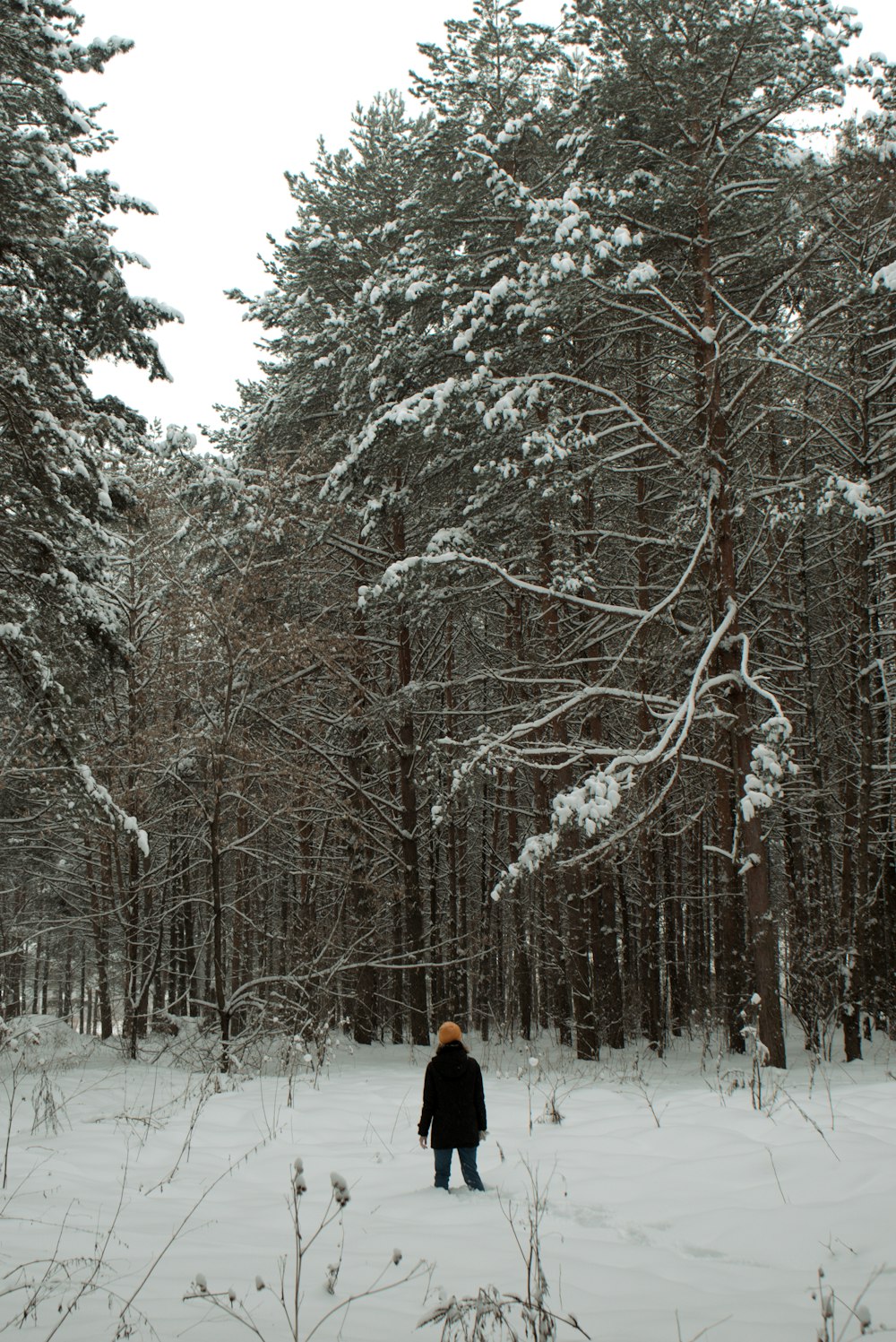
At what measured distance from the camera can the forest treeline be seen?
9867 mm

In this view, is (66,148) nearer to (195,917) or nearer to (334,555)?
(334,555)

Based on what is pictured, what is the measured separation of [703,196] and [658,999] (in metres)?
13.6

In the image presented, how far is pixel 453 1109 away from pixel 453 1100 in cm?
7

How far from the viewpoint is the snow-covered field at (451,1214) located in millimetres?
3512

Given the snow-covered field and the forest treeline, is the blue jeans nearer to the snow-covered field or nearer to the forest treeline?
the snow-covered field

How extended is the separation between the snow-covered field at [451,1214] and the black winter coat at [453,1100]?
41 cm

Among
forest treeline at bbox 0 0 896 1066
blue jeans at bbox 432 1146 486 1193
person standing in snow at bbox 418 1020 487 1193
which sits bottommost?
blue jeans at bbox 432 1146 486 1193

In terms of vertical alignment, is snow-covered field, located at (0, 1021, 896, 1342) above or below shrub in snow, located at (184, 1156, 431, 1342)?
below

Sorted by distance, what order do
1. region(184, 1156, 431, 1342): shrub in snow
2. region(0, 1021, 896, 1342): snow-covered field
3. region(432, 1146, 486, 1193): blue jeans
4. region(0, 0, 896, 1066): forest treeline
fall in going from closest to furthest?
region(184, 1156, 431, 1342): shrub in snow < region(0, 1021, 896, 1342): snow-covered field < region(432, 1146, 486, 1193): blue jeans < region(0, 0, 896, 1066): forest treeline

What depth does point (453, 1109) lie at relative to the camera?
5.91 m

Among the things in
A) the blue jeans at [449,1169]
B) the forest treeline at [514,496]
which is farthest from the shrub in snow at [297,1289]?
the forest treeline at [514,496]

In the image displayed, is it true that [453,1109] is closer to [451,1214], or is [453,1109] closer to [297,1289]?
[451,1214]

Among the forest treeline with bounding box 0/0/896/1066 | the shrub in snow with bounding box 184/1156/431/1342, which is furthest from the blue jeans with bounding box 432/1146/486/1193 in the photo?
the forest treeline with bounding box 0/0/896/1066

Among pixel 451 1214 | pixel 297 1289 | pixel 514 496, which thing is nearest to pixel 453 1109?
pixel 451 1214
